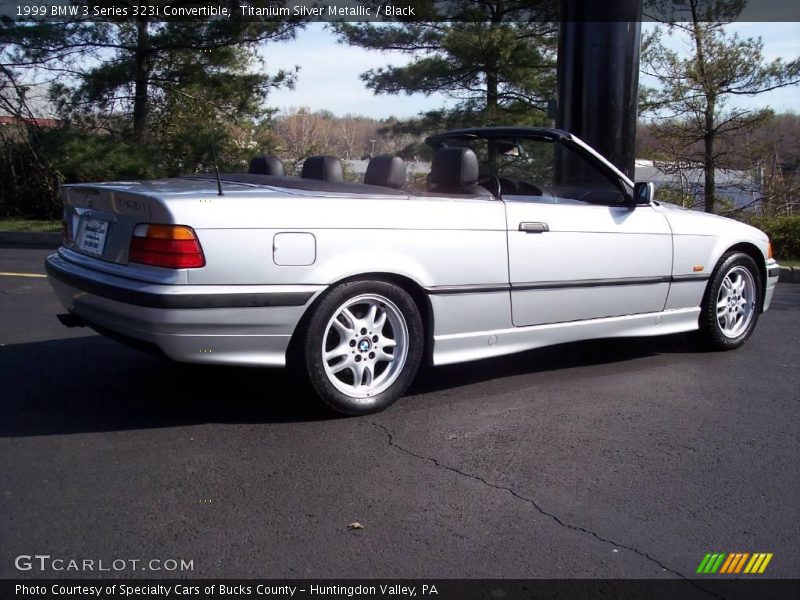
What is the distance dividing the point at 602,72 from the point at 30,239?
10003mm

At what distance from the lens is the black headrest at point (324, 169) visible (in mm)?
5195

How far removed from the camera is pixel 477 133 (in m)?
5.78

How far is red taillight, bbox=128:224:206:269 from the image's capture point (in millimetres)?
3799

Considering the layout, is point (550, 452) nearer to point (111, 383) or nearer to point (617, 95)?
point (111, 383)

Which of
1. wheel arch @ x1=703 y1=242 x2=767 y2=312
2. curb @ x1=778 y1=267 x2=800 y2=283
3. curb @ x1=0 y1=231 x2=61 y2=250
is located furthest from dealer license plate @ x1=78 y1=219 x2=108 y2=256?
curb @ x1=0 y1=231 x2=61 y2=250

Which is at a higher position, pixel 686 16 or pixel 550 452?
pixel 686 16

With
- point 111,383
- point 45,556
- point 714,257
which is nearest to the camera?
point 45,556

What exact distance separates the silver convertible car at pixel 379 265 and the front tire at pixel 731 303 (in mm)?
40

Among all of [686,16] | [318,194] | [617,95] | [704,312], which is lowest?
[704,312]

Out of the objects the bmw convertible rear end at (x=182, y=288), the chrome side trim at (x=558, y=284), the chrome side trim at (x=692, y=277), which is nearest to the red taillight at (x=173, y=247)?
the bmw convertible rear end at (x=182, y=288)

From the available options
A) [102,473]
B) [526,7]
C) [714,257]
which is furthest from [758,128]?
[102,473]

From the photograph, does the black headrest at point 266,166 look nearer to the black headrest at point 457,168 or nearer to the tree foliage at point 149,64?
the black headrest at point 457,168

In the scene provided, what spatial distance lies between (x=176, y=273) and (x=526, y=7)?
15.3m

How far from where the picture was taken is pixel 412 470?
361cm
